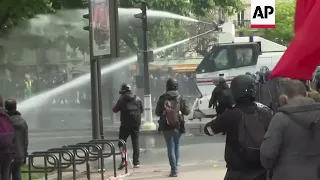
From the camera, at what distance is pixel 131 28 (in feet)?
84.9

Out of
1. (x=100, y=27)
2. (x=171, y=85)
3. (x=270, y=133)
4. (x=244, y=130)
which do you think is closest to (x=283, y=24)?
(x=100, y=27)

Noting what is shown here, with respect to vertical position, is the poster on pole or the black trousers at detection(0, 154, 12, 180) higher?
the poster on pole

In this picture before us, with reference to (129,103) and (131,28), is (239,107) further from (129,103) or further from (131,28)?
(131,28)

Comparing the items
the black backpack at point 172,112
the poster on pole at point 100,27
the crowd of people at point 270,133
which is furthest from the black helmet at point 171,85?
the crowd of people at point 270,133

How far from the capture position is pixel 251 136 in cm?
567

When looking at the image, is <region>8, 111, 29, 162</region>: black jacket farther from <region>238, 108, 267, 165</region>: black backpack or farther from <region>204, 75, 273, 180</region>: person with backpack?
<region>238, 108, 267, 165</region>: black backpack

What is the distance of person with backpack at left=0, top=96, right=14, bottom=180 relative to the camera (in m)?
9.13

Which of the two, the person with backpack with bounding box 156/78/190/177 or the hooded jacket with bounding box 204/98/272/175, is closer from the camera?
the hooded jacket with bounding box 204/98/272/175

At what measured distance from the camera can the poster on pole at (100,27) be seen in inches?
489

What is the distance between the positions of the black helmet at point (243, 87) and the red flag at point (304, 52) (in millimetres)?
1516

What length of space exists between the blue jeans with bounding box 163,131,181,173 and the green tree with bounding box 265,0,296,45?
113 ft

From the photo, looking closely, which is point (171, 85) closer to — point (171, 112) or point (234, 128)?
point (171, 112)

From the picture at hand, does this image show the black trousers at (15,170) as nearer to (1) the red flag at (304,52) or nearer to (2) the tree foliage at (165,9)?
(1) the red flag at (304,52)

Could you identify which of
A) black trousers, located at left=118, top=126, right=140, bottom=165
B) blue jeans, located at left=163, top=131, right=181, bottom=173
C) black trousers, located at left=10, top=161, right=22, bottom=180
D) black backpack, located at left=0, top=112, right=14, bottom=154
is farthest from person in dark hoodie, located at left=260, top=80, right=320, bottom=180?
black trousers, located at left=118, top=126, right=140, bottom=165
